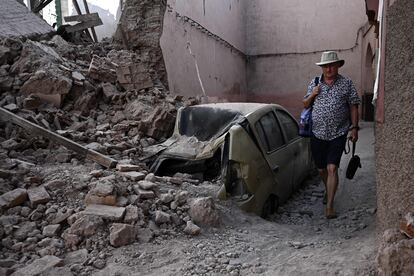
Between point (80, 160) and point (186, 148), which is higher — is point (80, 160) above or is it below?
below

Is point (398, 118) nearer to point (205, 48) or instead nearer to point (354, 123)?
point (354, 123)

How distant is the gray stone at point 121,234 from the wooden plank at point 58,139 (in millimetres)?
1250

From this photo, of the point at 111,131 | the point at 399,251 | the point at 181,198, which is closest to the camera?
the point at 399,251

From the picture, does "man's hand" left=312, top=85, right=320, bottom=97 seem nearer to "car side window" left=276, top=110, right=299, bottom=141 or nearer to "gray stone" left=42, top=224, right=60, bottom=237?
"car side window" left=276, top=110, right=299, bottom=141

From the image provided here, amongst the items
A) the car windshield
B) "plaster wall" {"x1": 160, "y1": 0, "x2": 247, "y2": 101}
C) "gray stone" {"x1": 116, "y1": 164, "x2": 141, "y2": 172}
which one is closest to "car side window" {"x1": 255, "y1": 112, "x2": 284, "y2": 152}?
the car windshield

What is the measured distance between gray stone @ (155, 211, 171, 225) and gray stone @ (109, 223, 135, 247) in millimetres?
294

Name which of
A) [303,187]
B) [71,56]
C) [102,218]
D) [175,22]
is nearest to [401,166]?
[102,218]

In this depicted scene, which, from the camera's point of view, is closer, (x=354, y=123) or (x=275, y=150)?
(x=354, y=123)

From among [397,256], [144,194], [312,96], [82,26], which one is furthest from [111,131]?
[397,256]

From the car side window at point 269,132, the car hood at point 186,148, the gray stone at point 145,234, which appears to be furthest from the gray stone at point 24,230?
the car side window at point 269,132

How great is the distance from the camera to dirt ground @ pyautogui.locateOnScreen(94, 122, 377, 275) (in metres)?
2.98

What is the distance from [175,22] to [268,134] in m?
5.40

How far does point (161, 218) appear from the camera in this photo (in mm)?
3795

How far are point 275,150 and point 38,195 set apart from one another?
8.62ft
